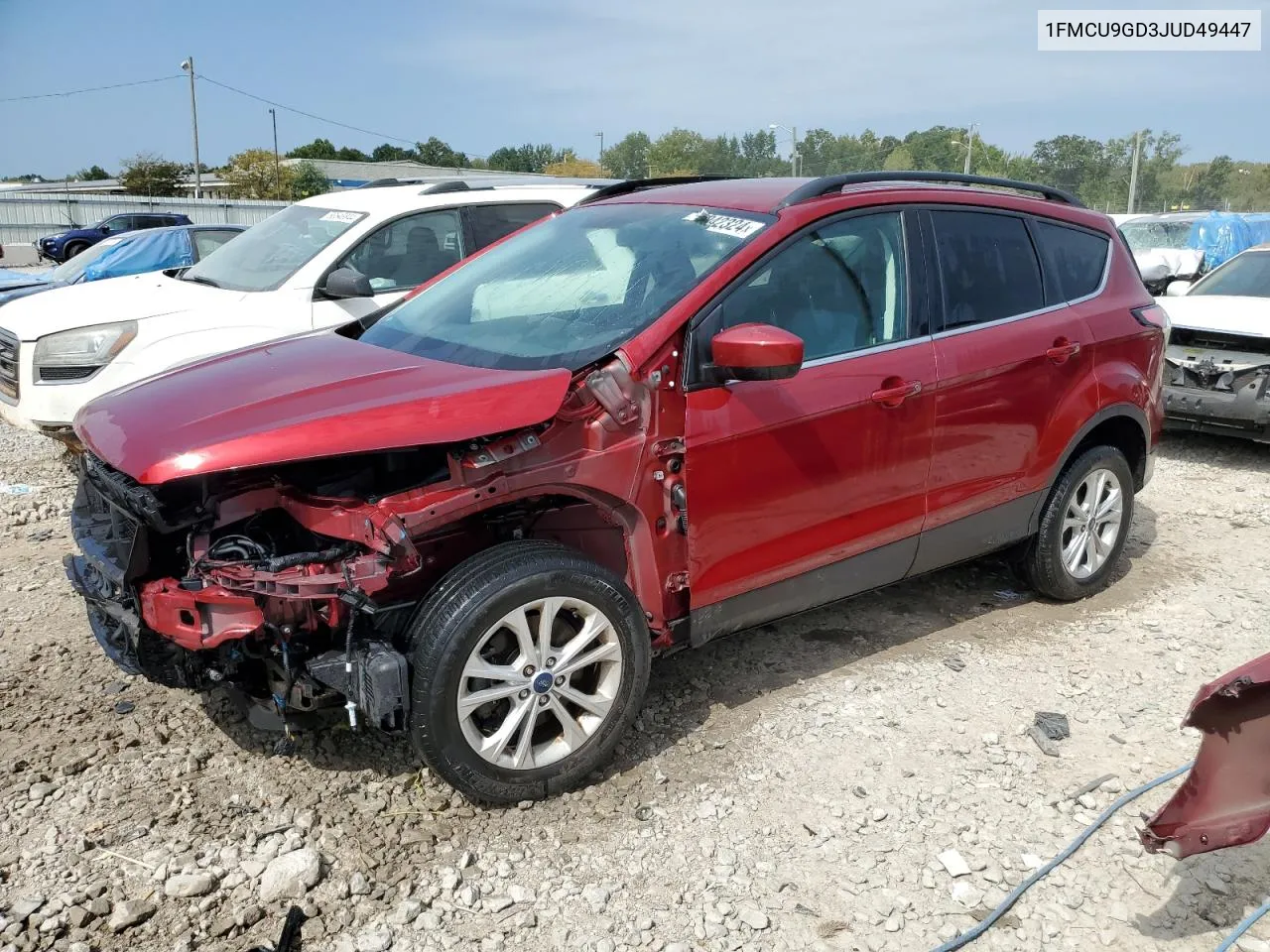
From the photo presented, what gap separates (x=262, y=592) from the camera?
271 cm

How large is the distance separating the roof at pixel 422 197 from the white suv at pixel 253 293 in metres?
0.01

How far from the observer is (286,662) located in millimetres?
2869

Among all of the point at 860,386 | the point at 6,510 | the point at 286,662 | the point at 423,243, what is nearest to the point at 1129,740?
the point at 860,386

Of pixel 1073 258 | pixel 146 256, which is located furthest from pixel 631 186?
pixel 146 256

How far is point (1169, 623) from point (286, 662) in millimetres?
3877

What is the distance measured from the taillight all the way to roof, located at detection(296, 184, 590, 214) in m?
4.03

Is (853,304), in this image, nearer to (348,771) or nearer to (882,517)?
(882,517)

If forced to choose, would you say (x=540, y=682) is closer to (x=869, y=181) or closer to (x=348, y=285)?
(x=869, y=181)

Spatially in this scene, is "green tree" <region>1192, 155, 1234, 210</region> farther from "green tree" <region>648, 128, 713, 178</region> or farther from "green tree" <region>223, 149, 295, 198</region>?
"green tree" <region>223, 149, 295, 198</region>

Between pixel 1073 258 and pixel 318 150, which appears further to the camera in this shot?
pixel 318 150

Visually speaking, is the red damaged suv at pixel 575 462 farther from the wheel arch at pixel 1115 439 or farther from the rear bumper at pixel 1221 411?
the rear bumper at pixel 1221 411

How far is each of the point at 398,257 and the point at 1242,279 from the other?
6946mm

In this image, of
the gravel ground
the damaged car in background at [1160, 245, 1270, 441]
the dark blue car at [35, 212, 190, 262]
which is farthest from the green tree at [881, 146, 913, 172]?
the gravel ground

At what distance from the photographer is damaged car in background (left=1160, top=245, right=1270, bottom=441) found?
7.11 m
